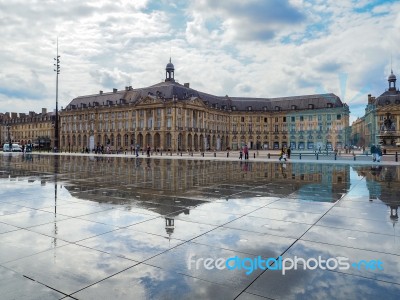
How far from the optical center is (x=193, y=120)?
86.5m

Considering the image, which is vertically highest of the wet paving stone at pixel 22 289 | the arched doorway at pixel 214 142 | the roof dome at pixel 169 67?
the roof dome at pixel 169 67

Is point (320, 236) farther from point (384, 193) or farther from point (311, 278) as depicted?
point (384, 193)

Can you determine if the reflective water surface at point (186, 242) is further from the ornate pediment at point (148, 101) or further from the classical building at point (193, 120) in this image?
the ornate pediment at point (148, 101)

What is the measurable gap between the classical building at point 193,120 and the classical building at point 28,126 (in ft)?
45.1

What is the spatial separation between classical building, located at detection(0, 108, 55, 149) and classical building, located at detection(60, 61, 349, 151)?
13743 millimetres

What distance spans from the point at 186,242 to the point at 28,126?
465 ft

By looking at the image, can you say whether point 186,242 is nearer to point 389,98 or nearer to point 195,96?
point 195,96

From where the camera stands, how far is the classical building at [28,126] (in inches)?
4801

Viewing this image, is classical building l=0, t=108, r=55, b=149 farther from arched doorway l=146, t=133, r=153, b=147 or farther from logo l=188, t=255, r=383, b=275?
logo l=188, t=255, r=383, b=275

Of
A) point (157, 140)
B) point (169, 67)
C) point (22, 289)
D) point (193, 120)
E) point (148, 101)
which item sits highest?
point (169, 67)

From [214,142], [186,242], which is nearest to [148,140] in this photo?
[214,142]

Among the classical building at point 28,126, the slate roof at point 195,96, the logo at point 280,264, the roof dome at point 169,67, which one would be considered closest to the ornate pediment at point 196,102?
the slate roof at point 195,96

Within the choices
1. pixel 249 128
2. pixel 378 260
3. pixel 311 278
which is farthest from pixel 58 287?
pixel 249 128

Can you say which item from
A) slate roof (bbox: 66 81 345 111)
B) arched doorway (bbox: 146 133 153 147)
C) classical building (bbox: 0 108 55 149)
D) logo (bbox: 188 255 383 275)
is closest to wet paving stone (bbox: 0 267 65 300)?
logo (bbox: 188 255 383 275)
